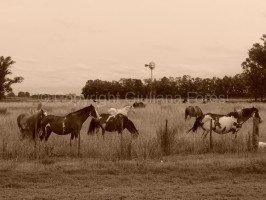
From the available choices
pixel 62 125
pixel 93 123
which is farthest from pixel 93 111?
pixel 93 123

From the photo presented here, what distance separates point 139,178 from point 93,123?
7.79 metres

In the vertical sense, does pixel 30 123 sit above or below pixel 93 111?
below

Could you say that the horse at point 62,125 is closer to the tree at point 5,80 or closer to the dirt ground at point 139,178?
the dirt ground at point 139,178

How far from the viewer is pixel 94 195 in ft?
31.7

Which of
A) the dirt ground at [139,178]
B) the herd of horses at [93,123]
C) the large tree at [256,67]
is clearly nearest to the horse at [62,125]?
the herd of horses at [93,123]

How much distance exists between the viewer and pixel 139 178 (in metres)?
11.7

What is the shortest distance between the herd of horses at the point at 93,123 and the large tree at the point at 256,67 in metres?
45.2

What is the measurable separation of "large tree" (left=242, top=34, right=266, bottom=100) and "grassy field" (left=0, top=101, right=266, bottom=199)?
153ft

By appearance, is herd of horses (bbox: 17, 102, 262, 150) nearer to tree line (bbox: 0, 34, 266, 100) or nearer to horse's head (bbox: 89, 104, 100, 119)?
horse's head (bbox: 89, 104, 100, 119)

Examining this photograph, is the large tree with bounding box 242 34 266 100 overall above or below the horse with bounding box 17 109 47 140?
above

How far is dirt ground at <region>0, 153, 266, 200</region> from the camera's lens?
9859 millimetres

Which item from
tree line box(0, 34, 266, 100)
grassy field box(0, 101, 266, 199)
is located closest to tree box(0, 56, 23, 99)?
tree line box(0, 34, 266, 100)

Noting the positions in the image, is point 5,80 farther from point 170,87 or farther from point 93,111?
point 93,111

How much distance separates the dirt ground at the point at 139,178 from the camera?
32.3ft
